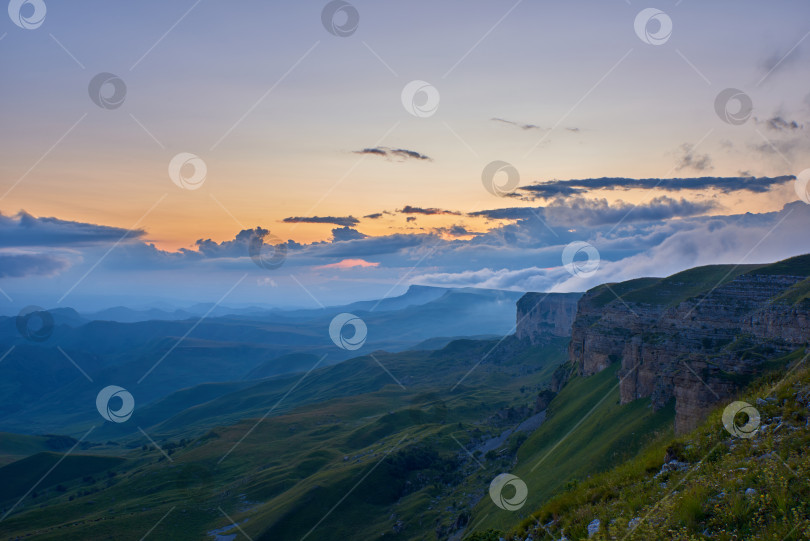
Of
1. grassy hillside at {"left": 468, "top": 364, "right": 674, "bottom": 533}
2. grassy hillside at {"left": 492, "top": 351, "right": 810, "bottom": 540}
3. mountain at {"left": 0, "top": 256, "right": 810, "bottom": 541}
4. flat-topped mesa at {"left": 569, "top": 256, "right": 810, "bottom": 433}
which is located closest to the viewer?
grassy hillside at {"left": 492, "top": 351, "right": 810, "bottom": 540}

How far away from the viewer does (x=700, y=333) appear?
7200cm

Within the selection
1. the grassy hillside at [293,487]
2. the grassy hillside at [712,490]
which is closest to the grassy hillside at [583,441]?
the grassy hillside at [712,490]

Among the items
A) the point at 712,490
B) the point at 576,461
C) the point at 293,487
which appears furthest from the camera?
the point at 293,487

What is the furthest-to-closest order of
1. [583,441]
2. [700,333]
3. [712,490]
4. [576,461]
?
1. [700,333]
2. [583,441]
3. [576,461]
4. [712,490]

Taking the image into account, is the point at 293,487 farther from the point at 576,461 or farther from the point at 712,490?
the point at 712,490

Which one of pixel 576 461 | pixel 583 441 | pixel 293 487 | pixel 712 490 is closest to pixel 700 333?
pixel 583 441

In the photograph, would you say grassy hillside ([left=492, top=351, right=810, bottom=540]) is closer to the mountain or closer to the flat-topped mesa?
the mountain

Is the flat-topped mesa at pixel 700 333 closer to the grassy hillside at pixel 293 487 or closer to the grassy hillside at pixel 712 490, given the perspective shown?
the grassy hillside at pixel 712 490

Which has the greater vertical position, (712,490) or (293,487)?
(293,487)

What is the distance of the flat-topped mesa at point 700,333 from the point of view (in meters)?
45.2

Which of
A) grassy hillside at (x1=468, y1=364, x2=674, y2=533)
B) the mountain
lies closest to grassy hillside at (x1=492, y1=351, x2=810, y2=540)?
the mountain

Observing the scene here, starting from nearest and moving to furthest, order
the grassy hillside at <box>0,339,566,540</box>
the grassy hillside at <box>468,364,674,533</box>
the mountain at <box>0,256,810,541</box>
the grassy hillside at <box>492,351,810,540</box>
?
the grassy hillside at <box>492,351,810,540</box> → the mountain at <box>0,256,810,541</box> → the grassy hillside at <box>468,364,674,533</box> → the grassy hillside at <box>0,339,566,540</box>

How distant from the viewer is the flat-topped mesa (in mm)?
45188

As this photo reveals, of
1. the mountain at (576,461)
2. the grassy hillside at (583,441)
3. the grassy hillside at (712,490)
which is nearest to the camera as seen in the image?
the grassy hillside at (712,490)
